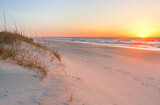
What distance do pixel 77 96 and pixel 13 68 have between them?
4.48ft

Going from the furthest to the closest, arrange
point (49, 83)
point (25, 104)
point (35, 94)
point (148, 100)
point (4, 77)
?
point (148, 100), point (49, 83), point (4, 77), point (35, 94), point (25, 104)

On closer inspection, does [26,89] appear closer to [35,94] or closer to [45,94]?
[35,94]

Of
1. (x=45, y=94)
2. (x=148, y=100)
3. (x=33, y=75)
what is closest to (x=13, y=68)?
(x=33, y=75)

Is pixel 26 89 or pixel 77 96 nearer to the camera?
pixel 26 89

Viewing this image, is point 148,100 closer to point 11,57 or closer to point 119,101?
point 119,101

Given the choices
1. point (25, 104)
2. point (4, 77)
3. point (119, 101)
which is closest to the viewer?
point (25, 104)

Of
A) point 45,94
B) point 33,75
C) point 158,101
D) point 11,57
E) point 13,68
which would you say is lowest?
point 158,101

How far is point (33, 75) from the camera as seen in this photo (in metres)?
2.02

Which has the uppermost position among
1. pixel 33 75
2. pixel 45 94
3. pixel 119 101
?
pixel 33 75

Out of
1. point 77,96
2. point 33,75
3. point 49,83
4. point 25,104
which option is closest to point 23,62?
point 33,75

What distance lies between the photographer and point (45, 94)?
1664 mm

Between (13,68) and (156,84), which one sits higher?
(13,68)

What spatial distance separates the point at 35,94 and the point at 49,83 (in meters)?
0.42

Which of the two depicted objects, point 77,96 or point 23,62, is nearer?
point 77,96
